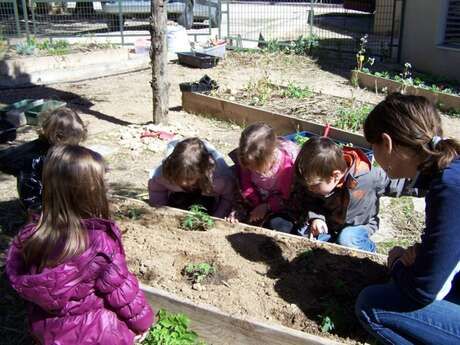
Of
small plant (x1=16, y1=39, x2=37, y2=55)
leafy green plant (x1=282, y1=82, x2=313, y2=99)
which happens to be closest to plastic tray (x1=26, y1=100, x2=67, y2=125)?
leafy green plant (x1=282, y1=82, x2=313, y2=99)

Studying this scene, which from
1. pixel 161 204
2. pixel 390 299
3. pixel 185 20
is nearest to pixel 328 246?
pixel 390 299

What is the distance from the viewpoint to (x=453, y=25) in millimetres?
11234

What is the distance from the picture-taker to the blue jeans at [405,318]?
2.42m

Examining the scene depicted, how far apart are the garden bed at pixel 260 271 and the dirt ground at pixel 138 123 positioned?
2 centimetres

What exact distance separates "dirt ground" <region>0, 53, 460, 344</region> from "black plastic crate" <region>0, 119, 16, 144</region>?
0.51 feet

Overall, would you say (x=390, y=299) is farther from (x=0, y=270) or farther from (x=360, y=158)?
Result: (x=0, y=270)

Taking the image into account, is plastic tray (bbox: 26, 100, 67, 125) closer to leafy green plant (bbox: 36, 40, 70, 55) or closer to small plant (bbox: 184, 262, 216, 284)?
leafy green plant (bbox: 36, 40, 70, 55)

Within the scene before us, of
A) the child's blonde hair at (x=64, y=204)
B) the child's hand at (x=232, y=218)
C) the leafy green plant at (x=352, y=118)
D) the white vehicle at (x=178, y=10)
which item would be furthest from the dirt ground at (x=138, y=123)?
the white vehicle at (x=178, y=10)

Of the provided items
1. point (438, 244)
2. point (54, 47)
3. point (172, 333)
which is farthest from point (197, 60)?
point (438, 244)

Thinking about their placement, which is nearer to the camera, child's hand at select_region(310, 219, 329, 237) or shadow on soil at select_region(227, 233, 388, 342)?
shadow on soil at select_region(227, 233, 388, 342)

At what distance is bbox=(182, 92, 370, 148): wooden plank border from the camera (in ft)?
19.6

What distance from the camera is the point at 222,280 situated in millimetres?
3264

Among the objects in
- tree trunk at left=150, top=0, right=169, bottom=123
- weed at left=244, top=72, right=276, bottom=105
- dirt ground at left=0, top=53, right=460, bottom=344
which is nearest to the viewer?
dirt ground at left=0, top=53, right=460, bottom=344

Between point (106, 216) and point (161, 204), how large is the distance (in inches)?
69.0
